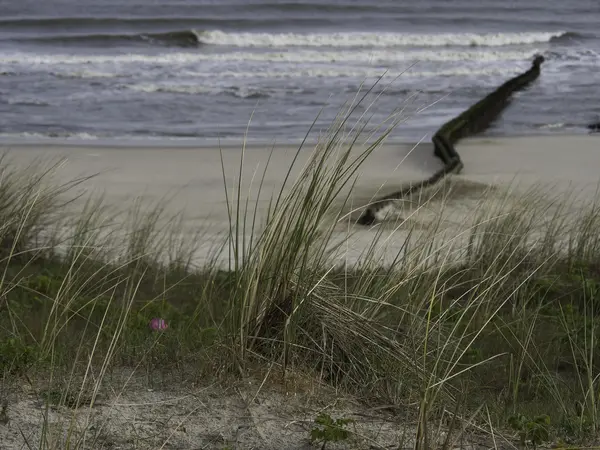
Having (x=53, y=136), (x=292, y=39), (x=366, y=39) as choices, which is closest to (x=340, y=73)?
(x=292, y=39)

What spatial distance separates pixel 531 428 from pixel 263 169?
687 centimetres

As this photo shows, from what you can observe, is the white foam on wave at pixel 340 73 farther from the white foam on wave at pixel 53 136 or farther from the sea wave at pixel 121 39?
the white foam on wave at pixel 53 136

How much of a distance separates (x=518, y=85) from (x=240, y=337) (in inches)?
492

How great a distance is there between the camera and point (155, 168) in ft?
31.5

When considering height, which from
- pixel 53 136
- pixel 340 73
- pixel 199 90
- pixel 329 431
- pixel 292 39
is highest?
pixel 292 39

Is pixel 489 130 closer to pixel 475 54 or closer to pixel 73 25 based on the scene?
pixel 475 54

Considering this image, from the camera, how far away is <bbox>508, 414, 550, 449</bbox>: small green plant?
2613 millimetres

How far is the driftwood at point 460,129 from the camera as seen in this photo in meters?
6.84

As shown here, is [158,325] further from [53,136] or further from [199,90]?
[199,90]

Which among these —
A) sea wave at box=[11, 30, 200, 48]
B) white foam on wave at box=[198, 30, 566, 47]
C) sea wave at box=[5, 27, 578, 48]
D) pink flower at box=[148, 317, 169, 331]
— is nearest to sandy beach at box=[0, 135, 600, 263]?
pink flower at box=[148, 317, 169, 331]

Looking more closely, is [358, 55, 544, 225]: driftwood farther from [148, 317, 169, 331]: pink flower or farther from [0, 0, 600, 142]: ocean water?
[148, 317, 169, 331]: pink flower

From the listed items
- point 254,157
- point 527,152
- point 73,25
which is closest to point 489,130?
point 527,152

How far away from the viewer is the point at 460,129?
36.5 ft

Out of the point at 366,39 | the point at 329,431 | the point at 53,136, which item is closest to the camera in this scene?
the point at 329,431
